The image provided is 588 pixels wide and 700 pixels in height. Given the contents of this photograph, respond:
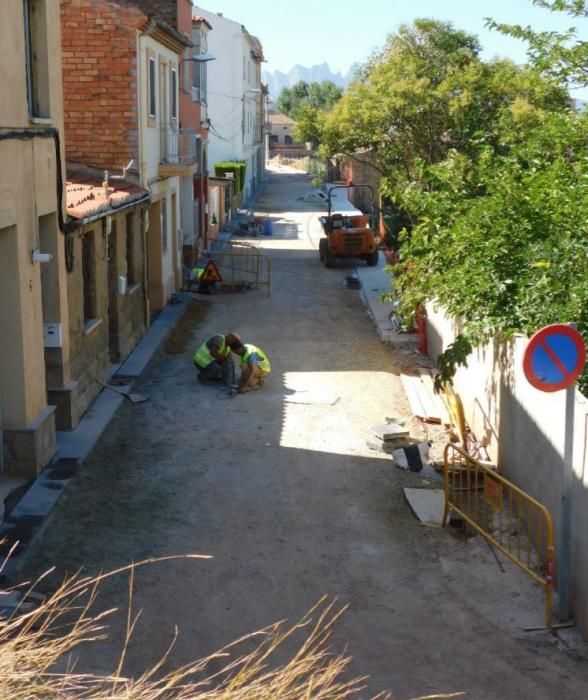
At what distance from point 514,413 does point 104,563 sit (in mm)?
4435

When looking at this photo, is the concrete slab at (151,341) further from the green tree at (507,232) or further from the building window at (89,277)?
the green tree at (507,232)

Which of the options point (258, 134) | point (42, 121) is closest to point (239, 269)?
point (42, 121)

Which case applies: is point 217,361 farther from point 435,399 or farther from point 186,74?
point 186,74

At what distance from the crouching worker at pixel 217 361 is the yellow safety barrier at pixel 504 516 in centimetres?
509

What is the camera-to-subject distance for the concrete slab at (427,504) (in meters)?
10.1

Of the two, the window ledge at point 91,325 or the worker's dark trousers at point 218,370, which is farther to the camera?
the worker's dark trousers at point 218,370

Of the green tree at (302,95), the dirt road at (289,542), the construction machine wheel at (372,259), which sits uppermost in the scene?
the green tree at (302,95)

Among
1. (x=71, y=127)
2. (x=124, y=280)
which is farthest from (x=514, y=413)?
(x=71, y=127)

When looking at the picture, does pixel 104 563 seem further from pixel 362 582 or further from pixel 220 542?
pixel 362 582

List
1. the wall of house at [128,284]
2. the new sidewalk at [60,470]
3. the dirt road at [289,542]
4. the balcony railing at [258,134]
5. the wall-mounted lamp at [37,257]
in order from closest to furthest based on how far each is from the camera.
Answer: the dirt road at [289,542] → the new sidewalk at [60,470] → the wall-mounted lamp at [37,257] → the wall of house at [128,284] → the balcony railing at [258,134]

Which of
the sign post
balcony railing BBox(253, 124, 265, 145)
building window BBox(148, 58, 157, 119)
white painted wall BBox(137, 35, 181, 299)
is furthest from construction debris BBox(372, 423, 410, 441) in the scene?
balcony railing BBox(253, 124, 265, 145)

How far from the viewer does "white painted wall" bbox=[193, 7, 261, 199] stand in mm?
50312

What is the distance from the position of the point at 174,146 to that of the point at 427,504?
13.7 metres

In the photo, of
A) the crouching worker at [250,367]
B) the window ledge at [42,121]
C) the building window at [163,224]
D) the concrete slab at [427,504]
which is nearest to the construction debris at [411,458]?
the concrete slab at [427,504]
